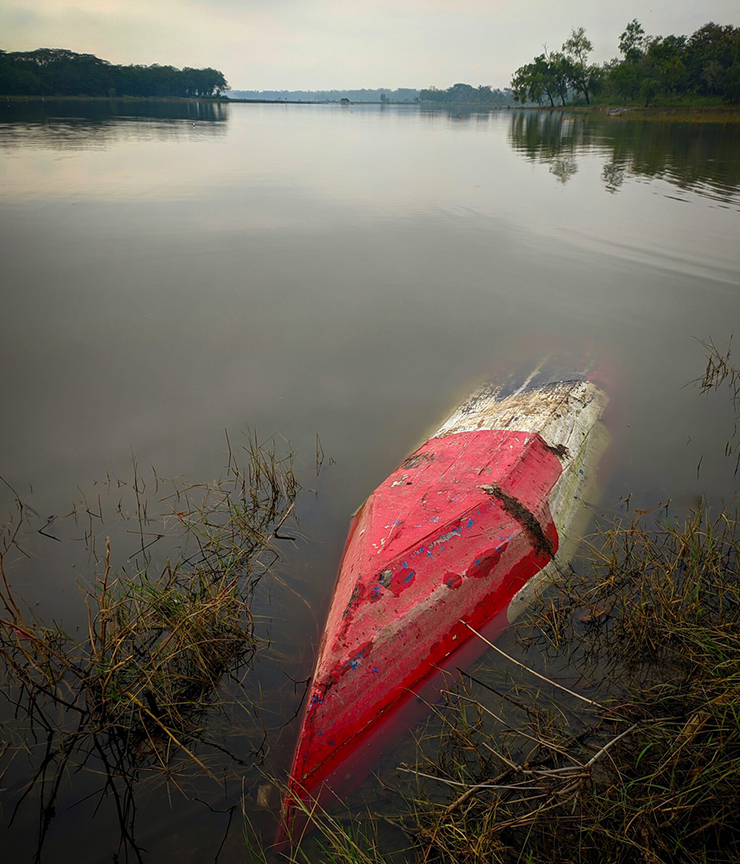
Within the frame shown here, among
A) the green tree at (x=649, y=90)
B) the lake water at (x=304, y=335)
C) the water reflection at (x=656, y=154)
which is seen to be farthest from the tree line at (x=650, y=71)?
the lake water at (x=304, y=335)

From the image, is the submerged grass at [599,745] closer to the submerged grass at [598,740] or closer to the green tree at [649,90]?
the submerged grass at [598,740]

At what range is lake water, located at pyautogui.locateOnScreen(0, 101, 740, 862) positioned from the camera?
11.2ft

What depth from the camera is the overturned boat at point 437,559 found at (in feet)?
7.58

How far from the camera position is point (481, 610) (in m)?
2.88

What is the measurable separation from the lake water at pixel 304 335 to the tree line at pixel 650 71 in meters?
45.4

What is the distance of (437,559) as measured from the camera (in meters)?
2.78

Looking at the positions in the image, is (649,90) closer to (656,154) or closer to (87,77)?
(656,154)

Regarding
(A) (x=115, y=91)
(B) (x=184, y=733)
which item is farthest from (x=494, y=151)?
(A) (x=115, y=91)

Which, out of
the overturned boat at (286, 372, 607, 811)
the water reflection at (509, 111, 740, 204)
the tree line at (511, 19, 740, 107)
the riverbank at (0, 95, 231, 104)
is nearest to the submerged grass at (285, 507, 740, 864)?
the overturned boat at (286, 372, 607, 811)

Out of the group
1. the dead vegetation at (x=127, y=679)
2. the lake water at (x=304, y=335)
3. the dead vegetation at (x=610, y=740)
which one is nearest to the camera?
the dead vegetation at (x=610, y=740)

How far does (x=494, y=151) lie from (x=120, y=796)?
3102cm

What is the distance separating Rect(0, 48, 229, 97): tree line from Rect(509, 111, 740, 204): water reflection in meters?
59.3

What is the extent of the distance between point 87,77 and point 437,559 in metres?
96.5

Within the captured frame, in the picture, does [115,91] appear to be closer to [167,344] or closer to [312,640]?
[167,344]
